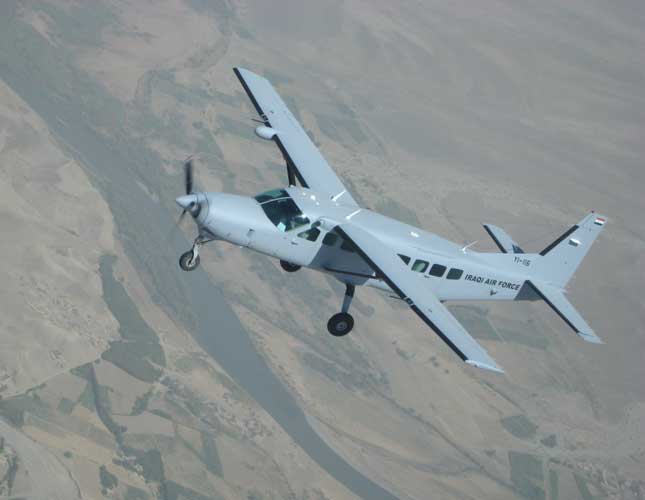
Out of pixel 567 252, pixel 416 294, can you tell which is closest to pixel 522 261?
pixel 567 252

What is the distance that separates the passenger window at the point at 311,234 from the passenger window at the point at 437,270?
261 inches

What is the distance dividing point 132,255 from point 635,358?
8581 centimetres

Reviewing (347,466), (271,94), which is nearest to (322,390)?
(347,466)

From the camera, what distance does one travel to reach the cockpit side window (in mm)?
43844

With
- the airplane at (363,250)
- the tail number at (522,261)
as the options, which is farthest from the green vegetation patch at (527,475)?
the tail number at (522,261)

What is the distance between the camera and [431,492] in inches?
4776

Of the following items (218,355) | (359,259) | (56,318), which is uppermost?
(359,259)

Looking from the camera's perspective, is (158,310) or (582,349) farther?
(582,349)

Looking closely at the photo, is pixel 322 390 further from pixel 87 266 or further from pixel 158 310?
pixel 87 266

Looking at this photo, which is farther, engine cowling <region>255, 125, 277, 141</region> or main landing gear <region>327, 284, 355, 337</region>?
engine cowling <region>255, 125, 277, 141</region>

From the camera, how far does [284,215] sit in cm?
4394

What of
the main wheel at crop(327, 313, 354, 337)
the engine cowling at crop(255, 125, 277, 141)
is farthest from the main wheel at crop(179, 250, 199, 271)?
the engine cowling at crop(255, 125, 277, 141)

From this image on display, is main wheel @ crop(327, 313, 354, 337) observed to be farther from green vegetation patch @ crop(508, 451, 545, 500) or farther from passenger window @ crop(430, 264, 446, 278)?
green vegetation patch @ crop(508, 451, 545, 500)

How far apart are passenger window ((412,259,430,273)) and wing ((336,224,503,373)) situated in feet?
2.96
